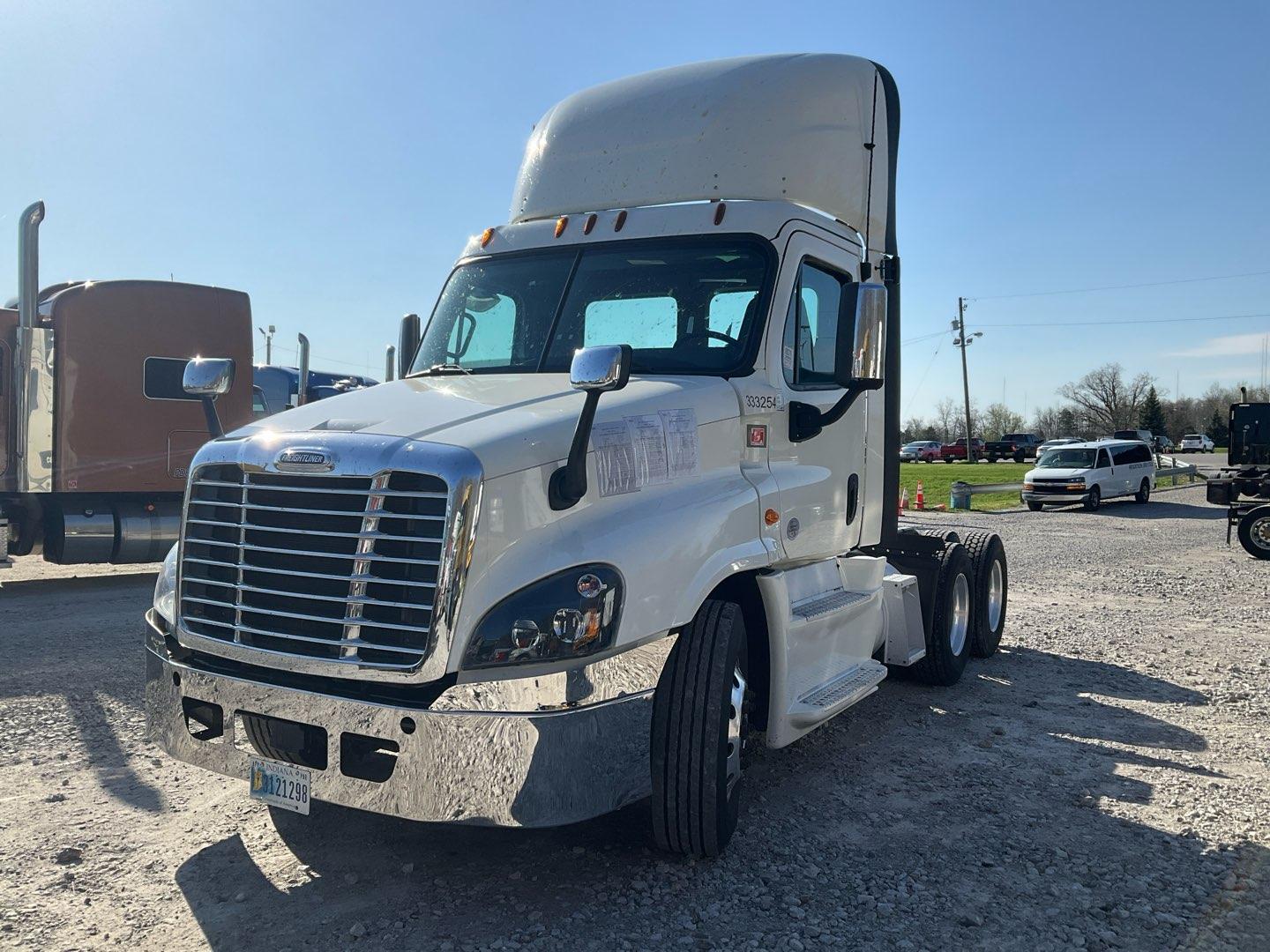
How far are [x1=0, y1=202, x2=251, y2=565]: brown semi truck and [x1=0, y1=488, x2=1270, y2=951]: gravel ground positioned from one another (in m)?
4.72

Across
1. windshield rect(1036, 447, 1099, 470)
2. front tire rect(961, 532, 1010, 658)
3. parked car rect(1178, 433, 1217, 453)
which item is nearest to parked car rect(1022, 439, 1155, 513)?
windshield rect(1036, 447, 1099, 470)

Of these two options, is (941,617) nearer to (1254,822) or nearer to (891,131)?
(1254,822)

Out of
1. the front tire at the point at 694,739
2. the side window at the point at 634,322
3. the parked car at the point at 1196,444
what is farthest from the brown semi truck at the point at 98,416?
Result: the parked car at the point at 1196,444

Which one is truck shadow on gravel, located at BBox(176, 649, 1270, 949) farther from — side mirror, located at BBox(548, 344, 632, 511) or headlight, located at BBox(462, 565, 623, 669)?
side mirror, located at BBox(548, 344, 632, 511)

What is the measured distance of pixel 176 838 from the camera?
14.1ft

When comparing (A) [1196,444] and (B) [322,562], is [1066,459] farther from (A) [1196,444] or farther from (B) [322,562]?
(A) [1196,444]

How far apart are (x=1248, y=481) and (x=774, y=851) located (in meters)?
16.8

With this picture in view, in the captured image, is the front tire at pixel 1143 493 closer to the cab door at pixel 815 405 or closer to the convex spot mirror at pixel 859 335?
the cab door at pixel 815 405

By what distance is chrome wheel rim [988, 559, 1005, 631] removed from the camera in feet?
26.4

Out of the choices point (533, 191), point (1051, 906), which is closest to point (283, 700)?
point (1051, 906)

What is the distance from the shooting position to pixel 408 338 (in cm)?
588

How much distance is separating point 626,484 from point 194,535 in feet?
5.44

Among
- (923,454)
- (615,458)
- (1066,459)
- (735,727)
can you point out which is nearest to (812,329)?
(615,458)

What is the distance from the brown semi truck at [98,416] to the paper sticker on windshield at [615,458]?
8.65 metres
